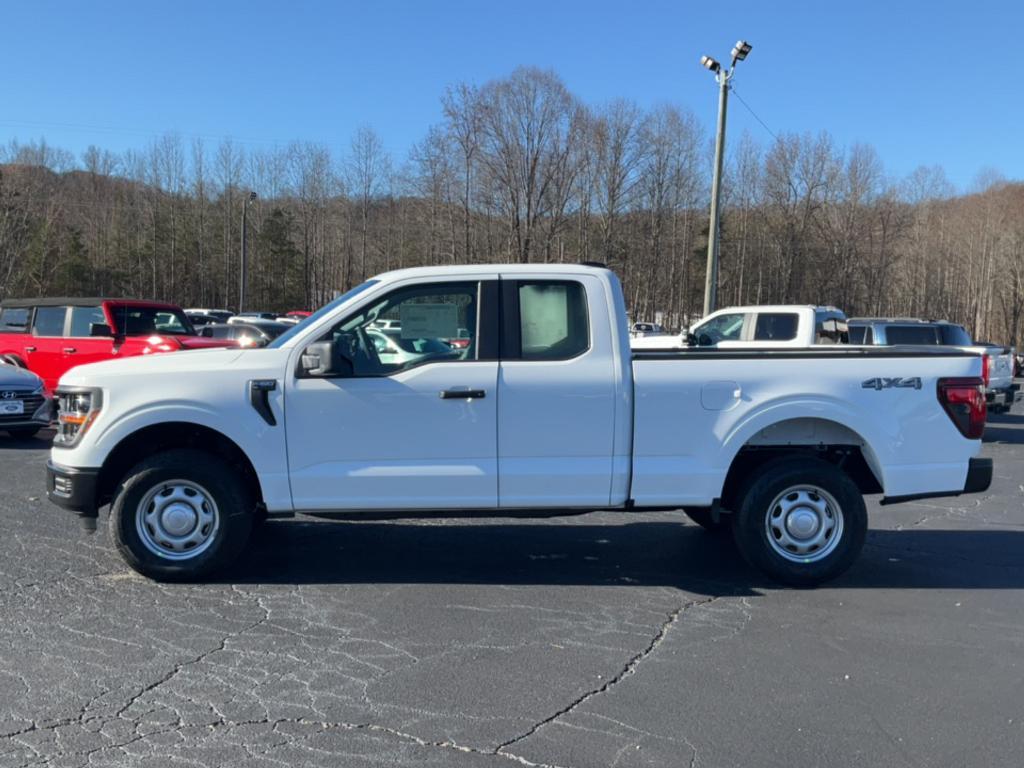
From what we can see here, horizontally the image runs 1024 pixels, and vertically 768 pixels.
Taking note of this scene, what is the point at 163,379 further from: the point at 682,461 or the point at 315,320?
the point at 682,461

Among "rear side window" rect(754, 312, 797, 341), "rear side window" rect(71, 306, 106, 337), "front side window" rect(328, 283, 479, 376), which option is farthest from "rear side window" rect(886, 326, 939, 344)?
"rear side window" rect(71, 306, 106, 337)

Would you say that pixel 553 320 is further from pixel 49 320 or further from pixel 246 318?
pixel 246 318

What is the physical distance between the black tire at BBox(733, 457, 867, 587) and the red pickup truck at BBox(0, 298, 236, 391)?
9937 millimetres

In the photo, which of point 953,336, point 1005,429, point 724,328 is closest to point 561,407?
point 724,328

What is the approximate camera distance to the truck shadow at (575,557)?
5.99 meters

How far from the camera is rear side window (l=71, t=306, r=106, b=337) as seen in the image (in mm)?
13602

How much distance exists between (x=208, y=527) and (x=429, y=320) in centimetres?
196

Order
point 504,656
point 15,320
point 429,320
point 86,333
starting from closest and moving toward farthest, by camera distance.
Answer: point 504,656, point 429,320, point 86,333, point 15,320

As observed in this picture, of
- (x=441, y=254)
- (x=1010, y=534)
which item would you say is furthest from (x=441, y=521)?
(x=441, y=254)

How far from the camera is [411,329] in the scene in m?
5.73

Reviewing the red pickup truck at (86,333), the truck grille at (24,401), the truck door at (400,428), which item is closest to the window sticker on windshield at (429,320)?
the truck door at (400,428)

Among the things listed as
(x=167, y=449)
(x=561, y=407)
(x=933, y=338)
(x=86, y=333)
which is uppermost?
(x=933, y=338)

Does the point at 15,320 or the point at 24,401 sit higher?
the point at 15,320

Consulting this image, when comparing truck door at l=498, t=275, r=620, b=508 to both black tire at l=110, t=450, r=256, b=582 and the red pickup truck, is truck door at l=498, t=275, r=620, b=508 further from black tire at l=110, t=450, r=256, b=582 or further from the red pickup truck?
the red pickup truck
